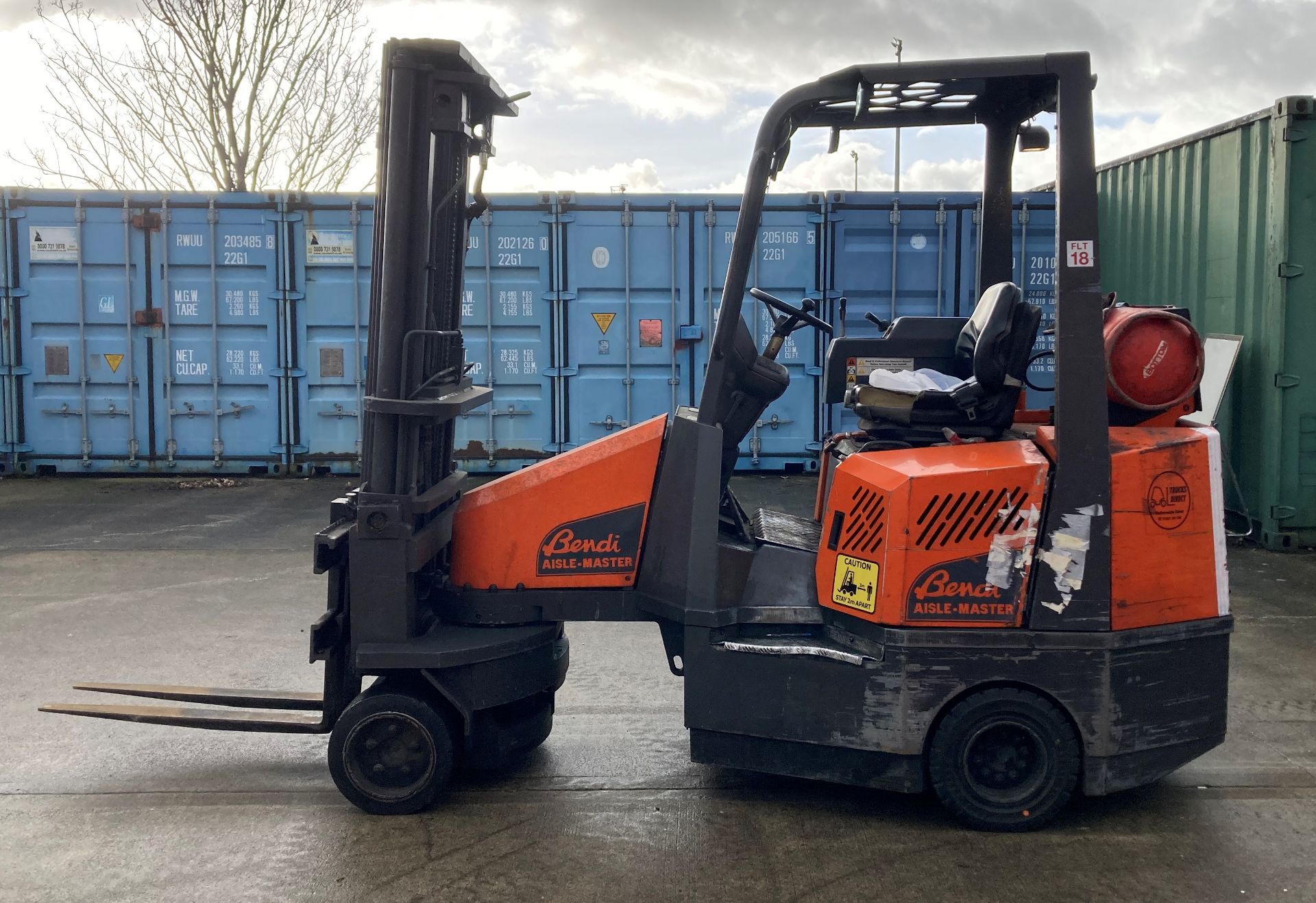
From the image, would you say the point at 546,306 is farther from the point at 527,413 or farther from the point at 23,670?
the point at 23,670

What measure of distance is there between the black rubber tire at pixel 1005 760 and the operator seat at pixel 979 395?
3.08 ft

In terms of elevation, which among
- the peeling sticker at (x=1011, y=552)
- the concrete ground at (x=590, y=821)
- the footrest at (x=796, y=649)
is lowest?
the concrete ground at (x=590, y=821)

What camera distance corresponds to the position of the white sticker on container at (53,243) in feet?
38.3

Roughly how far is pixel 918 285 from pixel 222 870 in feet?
31.8

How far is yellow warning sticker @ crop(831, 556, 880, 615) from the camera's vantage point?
3.57 meters

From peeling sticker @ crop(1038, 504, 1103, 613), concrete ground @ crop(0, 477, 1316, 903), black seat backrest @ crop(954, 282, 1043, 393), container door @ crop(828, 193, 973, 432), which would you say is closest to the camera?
concrete ground @ crop(0, 477, 1316, 903)

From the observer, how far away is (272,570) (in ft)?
25.5

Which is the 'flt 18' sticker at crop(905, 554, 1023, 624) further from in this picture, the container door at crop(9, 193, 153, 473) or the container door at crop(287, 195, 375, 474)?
the container door at crop(9, 193, 153, 473)

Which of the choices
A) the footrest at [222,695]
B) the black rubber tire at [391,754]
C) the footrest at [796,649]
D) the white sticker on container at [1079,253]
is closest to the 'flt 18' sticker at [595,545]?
the footrest at [796,649]

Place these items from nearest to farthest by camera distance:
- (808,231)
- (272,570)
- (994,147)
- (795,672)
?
(795,672) < (994,147) < (272,570) < (808,231)

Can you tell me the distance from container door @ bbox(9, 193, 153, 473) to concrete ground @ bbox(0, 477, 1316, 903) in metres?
6.73

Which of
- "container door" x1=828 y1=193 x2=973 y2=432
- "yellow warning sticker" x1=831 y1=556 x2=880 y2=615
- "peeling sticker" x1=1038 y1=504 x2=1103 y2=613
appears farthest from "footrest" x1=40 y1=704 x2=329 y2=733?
"container door" x1=828 y1=193 x2=973 y2=432

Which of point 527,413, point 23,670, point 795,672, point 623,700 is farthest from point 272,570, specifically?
point 795,672

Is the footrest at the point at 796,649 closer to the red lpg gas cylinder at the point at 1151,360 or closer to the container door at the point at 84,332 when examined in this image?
the red lpg gas cylinder at the point at 1151,360
